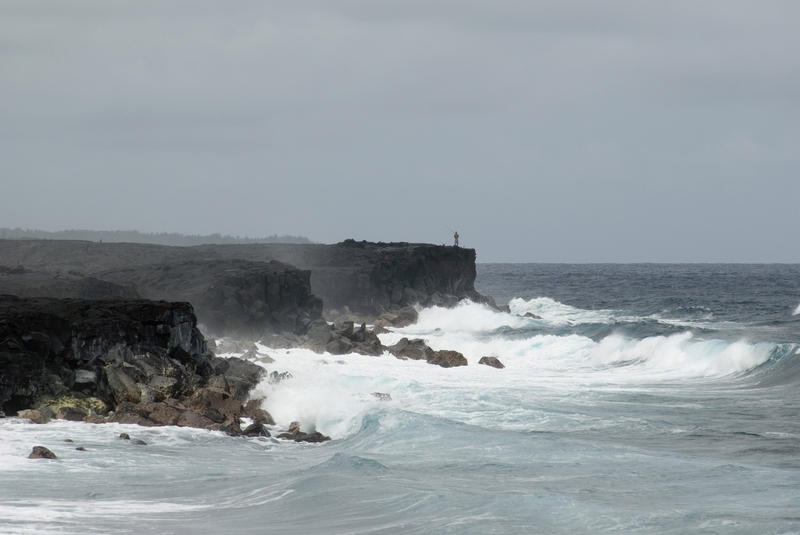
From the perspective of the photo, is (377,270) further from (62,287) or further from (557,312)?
(62,287)

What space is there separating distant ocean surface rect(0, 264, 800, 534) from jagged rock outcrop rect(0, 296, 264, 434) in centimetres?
105

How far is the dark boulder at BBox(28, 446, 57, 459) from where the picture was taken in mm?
20078

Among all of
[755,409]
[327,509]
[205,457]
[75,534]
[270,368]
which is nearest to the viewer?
[75,534]

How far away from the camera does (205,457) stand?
21781 millimetres

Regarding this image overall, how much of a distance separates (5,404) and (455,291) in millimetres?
52354

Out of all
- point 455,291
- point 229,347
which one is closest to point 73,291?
point 229,347

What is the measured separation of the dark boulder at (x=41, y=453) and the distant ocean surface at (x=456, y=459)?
250 millimetres

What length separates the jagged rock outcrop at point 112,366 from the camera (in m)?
24.3

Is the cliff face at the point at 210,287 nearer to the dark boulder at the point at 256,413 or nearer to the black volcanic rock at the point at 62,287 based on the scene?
the black volcanic rock at the point at 62,287

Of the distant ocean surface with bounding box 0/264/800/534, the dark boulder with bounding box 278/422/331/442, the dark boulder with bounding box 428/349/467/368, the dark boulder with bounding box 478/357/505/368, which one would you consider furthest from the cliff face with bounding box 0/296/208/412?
the dark boulder with bounding box 478/357/505/368

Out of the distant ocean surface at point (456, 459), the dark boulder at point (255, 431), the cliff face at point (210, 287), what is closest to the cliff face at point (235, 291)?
the cliff face at point (210, 287)

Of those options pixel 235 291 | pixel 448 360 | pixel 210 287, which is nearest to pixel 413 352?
pixel 448 360

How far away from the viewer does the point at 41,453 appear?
20.2 meters

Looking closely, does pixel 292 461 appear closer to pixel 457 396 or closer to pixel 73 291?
pixel 457 396
